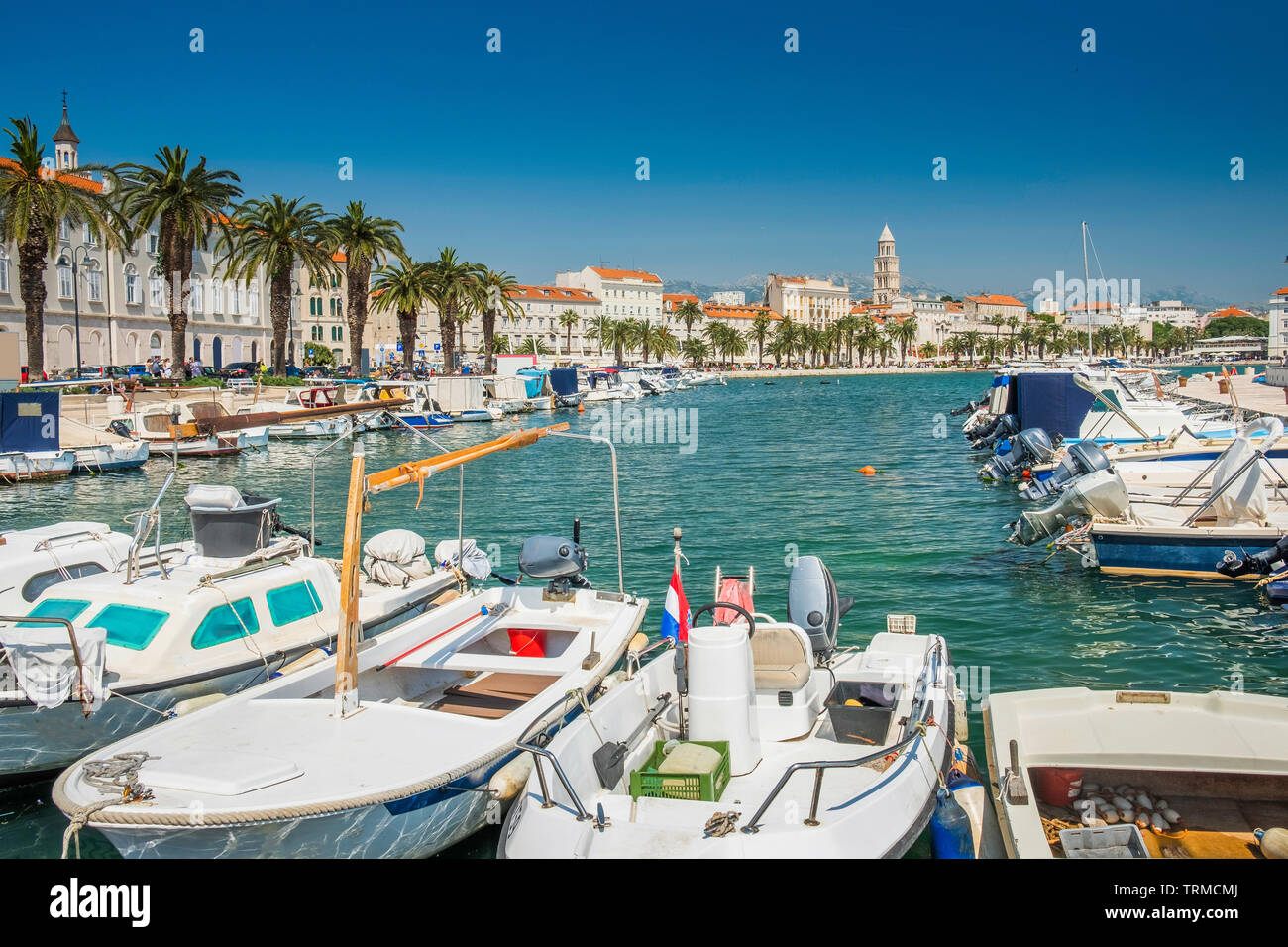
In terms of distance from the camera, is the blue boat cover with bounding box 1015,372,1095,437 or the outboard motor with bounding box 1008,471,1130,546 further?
the blue boat cover with bounding box 1015,372,1095,437

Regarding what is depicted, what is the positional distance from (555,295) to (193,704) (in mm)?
171647

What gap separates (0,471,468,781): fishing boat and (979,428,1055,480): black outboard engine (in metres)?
24.0

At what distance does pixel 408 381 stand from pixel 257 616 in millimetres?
60527

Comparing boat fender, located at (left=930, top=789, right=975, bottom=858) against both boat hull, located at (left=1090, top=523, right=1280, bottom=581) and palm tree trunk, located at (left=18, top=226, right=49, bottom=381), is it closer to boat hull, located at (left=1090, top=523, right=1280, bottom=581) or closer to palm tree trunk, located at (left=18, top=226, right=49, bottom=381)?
boat hull, located at (left=1090, top=523, right=1280, bottom=581)

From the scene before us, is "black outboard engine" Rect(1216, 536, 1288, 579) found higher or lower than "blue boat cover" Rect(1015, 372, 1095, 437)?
lower

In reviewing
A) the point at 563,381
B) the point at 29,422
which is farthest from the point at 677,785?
the point at 563,381

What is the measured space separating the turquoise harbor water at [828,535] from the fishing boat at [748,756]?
6.36 ft

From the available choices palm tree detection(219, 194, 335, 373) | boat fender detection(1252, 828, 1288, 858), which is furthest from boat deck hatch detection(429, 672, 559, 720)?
palm tree detection(219, 194, 335, 373)

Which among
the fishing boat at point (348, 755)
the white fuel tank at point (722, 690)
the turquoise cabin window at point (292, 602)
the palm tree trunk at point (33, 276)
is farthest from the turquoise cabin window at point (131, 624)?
the palm tree trunk at point (33, 276)

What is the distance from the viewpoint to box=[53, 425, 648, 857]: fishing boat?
24.9 ft

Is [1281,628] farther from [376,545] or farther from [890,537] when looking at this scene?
[376,545]

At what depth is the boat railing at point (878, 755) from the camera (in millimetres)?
7184

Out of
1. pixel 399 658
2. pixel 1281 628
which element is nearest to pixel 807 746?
pixel 399 658
